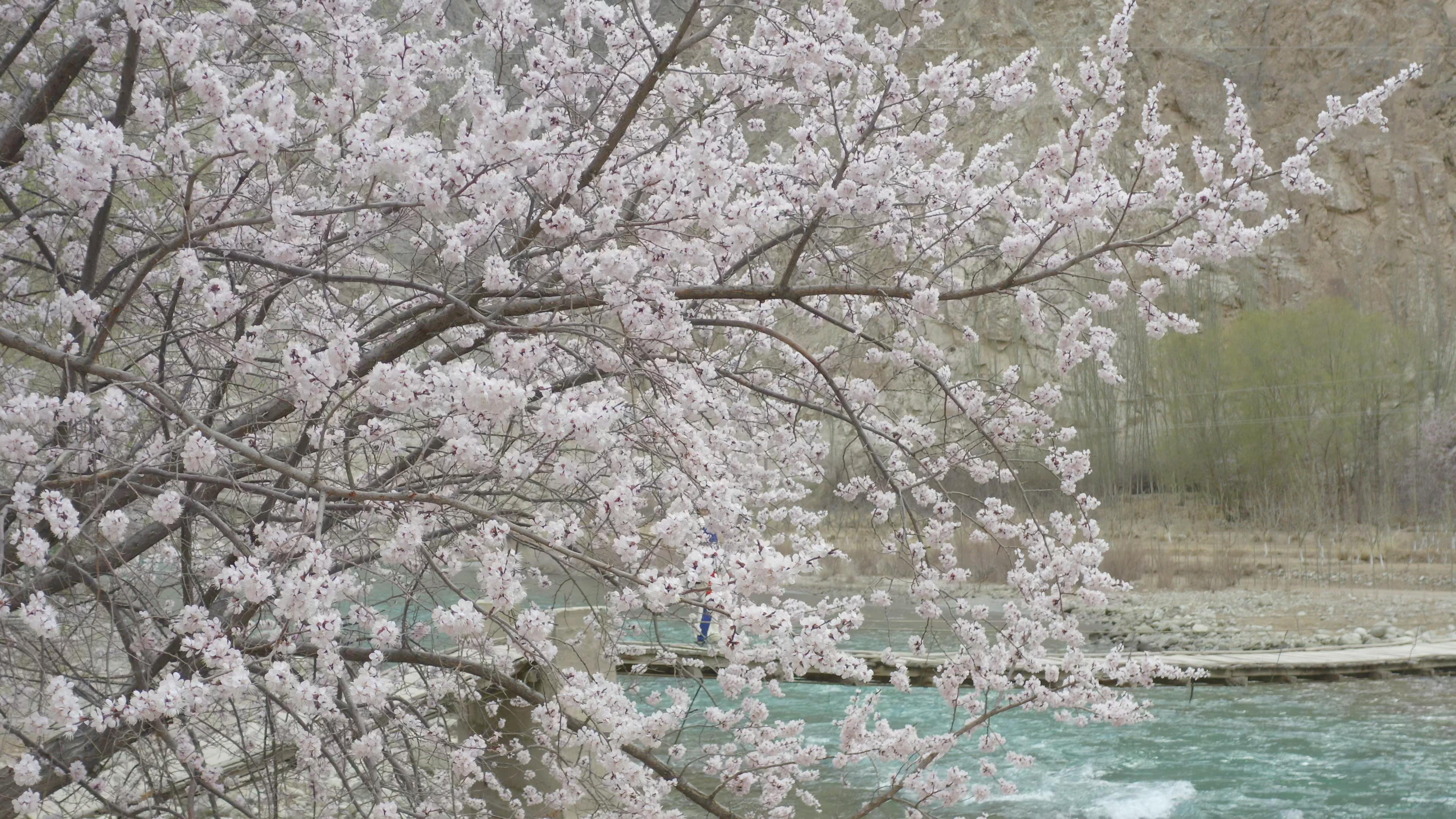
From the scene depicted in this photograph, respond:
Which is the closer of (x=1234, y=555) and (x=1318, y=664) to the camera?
(x=1318, y=664)

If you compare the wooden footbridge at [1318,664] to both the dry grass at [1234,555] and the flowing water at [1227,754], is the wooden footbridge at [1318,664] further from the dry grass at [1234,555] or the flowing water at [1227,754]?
the dry grass at [1234,555]

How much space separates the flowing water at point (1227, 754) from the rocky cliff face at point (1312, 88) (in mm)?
15630

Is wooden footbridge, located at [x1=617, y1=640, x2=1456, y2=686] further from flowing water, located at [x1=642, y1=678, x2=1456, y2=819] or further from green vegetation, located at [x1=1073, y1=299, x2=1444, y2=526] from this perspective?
green vegetation, located at [x1=1073, y1=299, x2=1444, y2=526]

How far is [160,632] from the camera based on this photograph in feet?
9.55

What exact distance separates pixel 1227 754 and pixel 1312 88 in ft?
68.4

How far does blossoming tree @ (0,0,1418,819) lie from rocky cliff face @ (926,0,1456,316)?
71.5 ft

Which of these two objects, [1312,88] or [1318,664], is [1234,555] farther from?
[1312,88]

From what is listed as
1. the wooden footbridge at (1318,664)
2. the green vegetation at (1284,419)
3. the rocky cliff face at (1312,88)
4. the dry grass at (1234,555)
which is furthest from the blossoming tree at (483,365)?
the rocky cliff face at (1312,88)

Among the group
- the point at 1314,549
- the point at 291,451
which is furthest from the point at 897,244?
the point at 1314,549

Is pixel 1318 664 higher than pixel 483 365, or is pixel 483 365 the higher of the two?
pixel 483 365

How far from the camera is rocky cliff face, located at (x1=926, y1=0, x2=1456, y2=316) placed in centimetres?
2402

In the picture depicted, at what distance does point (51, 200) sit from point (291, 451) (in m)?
0.80

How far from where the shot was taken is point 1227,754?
8203 mm

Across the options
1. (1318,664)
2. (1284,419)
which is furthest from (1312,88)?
(1318,664)
